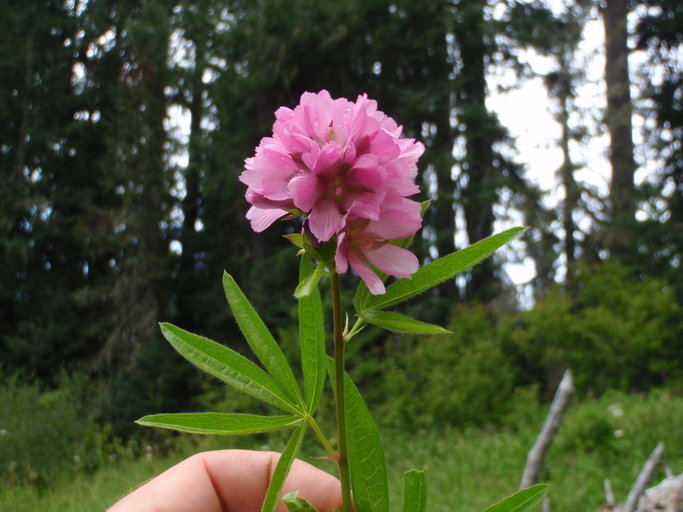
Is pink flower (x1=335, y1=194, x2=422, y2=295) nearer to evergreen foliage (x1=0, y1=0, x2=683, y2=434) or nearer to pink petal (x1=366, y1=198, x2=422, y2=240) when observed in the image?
pink petal (x1=366, y1=198, x2=422, y2=240)

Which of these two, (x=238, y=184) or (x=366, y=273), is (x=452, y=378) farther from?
(x=366, y=273)

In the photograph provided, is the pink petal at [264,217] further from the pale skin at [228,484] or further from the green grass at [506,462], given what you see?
the green grass at [506,462]

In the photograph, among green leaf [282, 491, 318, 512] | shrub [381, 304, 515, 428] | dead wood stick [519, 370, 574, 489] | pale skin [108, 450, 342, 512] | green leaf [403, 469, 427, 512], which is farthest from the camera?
shrub [381, 304, 515, 428]

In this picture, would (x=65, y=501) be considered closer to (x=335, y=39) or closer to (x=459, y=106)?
(x=335, y=39)

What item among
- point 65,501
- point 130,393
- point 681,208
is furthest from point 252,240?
point 681,208

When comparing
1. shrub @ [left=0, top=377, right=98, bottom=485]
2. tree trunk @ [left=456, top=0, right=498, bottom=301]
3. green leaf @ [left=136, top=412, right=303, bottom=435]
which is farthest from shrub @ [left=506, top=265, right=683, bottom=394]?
green leaf @ [left=136, top=412, right=303, bottom=435]

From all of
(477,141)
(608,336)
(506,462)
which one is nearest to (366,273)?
(506,462)
